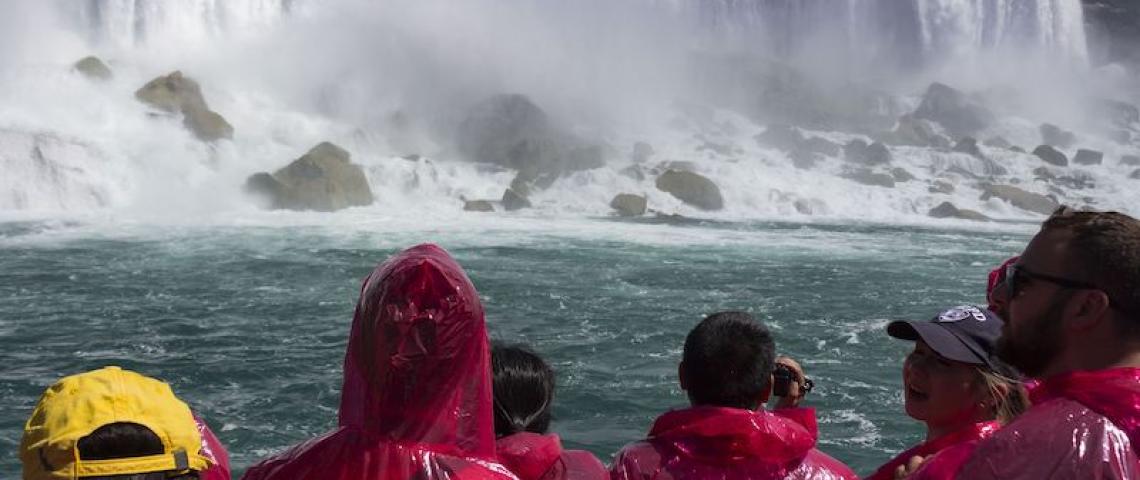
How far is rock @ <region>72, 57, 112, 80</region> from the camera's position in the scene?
2534 centimetres

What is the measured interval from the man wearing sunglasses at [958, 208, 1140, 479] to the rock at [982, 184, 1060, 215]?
30419mm

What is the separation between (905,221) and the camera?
2559cm

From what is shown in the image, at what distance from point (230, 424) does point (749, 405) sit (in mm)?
4609

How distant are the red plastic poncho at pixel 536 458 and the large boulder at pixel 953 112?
42.4 meters

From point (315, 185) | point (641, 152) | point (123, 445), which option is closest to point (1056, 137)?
point (641, 152)

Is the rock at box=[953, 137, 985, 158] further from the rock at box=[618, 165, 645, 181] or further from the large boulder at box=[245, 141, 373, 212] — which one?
the large boulder at box=[245, 141, 373, 212]

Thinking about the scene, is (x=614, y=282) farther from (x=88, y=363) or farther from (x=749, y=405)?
(x=749, y=405)

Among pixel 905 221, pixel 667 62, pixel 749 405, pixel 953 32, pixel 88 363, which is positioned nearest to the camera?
pixel 749 405

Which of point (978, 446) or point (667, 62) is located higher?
point (667, 62)

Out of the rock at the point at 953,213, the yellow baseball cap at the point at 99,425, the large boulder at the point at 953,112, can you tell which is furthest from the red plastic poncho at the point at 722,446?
the large boulder at the point at 953,112

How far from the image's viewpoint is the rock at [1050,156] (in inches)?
1426

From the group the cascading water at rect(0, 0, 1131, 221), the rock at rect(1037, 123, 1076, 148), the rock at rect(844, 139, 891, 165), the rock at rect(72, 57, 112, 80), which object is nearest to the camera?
the cascading water at rect(0, 0, 1131, 221)

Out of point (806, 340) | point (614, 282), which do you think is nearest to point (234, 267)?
point (614, 282)

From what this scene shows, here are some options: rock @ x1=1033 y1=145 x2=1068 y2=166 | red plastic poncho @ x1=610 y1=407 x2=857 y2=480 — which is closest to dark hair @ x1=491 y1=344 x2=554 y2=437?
red plastic poncho @ x1=610 y1=407 x2=857 y2=480
